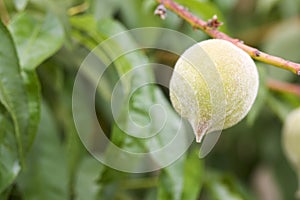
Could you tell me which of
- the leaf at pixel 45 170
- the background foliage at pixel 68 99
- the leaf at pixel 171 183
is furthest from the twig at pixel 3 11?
the leaf at pixel 171 183

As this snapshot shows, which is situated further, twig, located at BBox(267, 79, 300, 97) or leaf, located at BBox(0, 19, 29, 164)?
twig, located at BBox(267, 79, 300, 97)

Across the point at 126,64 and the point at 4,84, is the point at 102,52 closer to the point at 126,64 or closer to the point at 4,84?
the point at 126,64

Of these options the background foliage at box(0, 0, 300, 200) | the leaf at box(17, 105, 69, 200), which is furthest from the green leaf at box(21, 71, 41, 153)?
the leaf at box(17, 105, 69, 200)

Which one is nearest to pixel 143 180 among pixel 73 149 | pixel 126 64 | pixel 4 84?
pixel 73 149

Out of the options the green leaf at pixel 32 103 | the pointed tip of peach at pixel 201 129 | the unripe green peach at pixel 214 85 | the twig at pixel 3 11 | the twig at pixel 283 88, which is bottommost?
the twig at pixel 283 88

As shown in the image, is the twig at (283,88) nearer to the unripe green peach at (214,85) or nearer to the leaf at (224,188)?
the leaf at (224,188)

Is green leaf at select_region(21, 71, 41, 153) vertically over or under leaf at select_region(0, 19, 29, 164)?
under

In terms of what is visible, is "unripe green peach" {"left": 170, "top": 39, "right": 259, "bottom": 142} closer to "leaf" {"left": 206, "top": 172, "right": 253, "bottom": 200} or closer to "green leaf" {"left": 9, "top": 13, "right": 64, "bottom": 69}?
"green leaf" {"left": 9, "top": 13, "right": 64, "bottom": 69}
